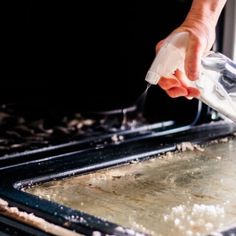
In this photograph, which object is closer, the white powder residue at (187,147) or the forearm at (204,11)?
the forearm at (204,11)

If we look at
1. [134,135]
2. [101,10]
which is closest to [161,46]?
[134,135]

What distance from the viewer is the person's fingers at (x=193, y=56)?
0.85 metres

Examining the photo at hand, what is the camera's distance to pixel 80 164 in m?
1.02

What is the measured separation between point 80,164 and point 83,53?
1.78 ft

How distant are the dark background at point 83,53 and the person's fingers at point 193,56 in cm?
51

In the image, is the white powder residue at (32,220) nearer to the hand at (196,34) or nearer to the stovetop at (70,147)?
the stovetop at (70,147)

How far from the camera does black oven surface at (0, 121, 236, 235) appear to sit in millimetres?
757

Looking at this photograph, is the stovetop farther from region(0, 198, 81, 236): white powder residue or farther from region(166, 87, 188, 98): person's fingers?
region(166, 87, 188, 98): person's fingers

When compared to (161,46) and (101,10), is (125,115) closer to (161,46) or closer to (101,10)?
(101,10)

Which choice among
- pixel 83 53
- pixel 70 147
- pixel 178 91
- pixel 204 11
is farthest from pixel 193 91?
pixel 83 53

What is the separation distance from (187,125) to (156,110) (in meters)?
0.17

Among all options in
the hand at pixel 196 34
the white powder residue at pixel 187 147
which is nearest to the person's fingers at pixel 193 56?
the hand at pixel 196 34

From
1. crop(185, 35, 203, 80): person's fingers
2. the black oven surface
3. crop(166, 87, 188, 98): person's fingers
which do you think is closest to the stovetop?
the black oven surface

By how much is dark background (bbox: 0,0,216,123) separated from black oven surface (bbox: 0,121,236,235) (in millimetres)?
166
